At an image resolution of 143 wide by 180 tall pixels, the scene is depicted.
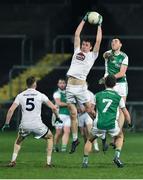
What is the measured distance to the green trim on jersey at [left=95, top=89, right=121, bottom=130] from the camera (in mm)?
18547

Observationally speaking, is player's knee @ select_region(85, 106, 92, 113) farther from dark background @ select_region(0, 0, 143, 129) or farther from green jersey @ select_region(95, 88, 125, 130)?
dark background @ select_region(0, 0, 143, 129)

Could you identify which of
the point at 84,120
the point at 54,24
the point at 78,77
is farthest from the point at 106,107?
the point at 54,24

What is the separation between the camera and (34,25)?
44.2 m

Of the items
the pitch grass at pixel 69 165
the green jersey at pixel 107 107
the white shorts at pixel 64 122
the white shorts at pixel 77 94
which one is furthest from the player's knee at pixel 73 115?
the white shorts at pixel 64 122

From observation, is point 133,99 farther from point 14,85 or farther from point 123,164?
point 123,164

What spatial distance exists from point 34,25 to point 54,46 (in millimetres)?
3027

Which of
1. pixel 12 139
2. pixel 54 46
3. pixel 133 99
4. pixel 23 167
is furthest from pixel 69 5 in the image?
pixel 23 167

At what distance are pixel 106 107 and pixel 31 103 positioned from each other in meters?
1.48

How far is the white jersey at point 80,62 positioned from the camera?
21.5 metres

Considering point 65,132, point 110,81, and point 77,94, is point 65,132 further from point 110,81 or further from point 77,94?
point 110,81

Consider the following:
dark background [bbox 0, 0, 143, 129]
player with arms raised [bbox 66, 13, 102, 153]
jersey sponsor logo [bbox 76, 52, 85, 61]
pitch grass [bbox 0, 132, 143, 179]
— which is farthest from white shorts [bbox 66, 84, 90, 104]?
dark background [bbox 0, 0, 143, 129]

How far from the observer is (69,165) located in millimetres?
19516

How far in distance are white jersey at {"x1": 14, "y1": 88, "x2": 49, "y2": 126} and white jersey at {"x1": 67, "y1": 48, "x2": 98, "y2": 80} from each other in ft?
9.44

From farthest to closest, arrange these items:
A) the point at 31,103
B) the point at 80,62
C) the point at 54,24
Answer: the point at 54,24, the point at 80,62, the point at 31,103
